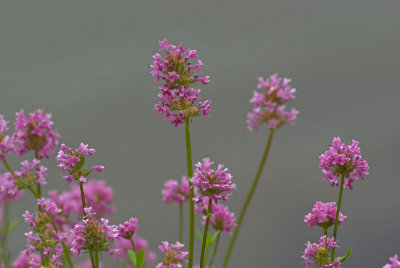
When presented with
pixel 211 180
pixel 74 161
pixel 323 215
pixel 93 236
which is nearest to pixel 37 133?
pixel 74 161

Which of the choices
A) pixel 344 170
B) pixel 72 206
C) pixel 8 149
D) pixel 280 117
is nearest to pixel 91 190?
pixel 72 206

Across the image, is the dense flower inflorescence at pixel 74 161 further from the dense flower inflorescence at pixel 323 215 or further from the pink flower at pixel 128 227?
the dense flower inflorescence at pixel 323 215

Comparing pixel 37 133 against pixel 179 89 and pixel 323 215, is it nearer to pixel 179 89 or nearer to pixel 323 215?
pixel 179 89

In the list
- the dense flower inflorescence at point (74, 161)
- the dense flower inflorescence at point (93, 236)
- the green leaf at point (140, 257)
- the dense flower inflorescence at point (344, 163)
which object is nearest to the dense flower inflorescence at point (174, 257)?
the green leaf at point (140, 257)

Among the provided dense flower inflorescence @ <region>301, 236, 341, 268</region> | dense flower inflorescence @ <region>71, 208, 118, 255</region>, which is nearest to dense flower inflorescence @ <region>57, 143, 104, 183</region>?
dense flower inflorescence @ <region>71, 208, 118, 255</region>

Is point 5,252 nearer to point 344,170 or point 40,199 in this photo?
point 40,199
